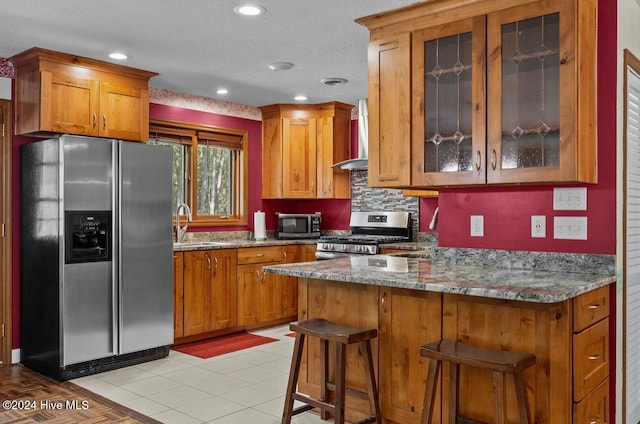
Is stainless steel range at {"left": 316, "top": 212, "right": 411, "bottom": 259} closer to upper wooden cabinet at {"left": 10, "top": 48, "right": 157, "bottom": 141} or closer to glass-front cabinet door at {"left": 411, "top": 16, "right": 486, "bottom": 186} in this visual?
upper wooden cabinet at {"left": 10, "top": 48, "right": 157, "bottom": 141}

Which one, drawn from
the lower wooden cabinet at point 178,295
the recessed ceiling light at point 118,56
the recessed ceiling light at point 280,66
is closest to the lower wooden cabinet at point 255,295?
the lower wooden cabinet at point 178,295

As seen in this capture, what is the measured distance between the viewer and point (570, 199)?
2.85 metres

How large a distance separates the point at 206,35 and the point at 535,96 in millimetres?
2147

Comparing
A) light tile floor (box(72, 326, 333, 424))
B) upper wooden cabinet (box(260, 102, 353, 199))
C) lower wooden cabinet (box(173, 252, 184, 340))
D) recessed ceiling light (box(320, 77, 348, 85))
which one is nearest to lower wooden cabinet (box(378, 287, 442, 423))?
light tile floor (box(72, 326, 333, 424))

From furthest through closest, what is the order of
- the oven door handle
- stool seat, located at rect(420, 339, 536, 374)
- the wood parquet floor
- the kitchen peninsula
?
the oven door handle → the wood parquet floor → the kitchen peninsula → stool seat, located at rect(420, 339, 536, 374)

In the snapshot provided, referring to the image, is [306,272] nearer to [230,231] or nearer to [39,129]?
[39,129]

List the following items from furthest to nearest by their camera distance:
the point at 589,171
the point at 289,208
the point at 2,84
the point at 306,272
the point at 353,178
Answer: the point at 289,208
the point at 353,178
the point at 2,84
the point at 306,272
the point at 589,171

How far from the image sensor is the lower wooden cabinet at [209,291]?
4.84 metres

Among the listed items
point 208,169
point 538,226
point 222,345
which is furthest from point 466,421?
point 208,169

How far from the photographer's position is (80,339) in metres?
3.89

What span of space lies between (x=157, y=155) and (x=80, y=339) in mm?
1471

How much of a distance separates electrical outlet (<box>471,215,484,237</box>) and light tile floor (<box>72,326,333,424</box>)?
1.41 meters

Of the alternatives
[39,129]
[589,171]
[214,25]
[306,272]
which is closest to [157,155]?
[39,129]

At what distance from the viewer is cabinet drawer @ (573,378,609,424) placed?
2.33 meters
